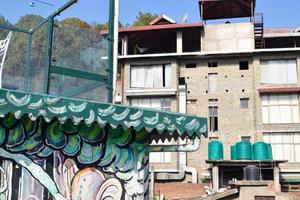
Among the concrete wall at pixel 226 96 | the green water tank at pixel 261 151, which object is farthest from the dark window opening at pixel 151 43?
the green water tank at pixel 261 151

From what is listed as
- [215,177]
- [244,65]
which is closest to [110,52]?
[215,177]

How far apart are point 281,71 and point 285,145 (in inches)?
233

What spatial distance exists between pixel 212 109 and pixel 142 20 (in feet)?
65.6

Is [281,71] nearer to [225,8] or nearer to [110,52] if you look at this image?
[225,8]

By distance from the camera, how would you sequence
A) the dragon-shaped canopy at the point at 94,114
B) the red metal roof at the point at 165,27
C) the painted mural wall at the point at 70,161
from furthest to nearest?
the red metal roof at the point at 165,27, the painted mural wall at the point at 70,161, the dragon-shaped canopy at the point at 94,114

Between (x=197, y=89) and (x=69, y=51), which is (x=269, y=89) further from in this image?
(x=69, y=51)

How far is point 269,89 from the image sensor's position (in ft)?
114

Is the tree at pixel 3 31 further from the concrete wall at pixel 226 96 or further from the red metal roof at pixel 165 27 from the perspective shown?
the red metal roof at pixel 165 27

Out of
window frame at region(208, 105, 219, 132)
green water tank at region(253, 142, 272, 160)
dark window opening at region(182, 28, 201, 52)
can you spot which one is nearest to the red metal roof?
dark window opening at region(182, 28, 201, 52)

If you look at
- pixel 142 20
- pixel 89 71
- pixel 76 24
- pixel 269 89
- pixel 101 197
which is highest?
pixel 142 20

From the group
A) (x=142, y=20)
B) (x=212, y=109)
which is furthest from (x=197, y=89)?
(x=142, y=20)

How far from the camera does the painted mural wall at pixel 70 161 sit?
621cm

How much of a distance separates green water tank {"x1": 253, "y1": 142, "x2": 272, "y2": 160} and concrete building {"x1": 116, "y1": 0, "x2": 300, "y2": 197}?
2.90m

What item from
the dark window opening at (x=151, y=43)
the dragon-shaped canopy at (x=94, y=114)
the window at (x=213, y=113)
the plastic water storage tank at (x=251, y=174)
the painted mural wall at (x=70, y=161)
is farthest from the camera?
the dark window opening at (x=151, y=43)
